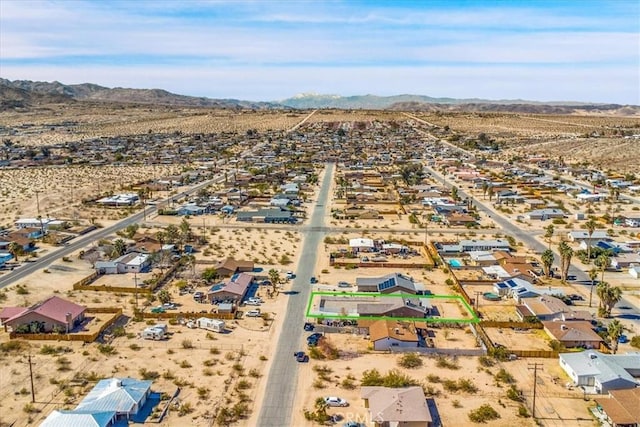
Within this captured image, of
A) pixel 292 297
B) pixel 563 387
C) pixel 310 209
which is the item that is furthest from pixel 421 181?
pixel 563 387

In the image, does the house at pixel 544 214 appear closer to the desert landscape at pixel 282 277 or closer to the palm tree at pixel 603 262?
the desert landscape at pixel 282 277

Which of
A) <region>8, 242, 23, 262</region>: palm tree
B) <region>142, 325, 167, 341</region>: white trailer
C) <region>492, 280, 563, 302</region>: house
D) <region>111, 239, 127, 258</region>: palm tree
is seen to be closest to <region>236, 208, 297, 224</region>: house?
<region>111, 239, 127, 258</region>: palm tree

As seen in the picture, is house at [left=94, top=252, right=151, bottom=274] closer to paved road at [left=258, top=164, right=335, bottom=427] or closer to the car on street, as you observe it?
paved road at [left=258, top=164, right=335, bottom=427]

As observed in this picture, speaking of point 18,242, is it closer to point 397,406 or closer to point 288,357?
point 288,357

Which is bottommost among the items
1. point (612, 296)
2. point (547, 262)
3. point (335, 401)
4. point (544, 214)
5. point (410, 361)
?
point (335, 401)

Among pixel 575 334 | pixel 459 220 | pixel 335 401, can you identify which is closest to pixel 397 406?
pixel 335 401
